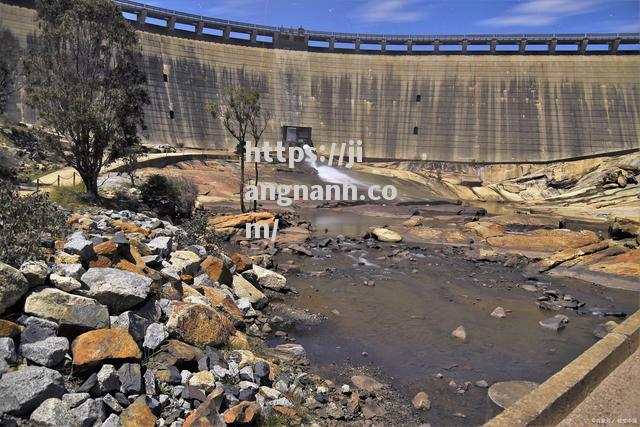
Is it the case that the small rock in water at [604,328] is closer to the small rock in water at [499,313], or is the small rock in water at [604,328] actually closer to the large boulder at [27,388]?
the small rock in water at [499,313]

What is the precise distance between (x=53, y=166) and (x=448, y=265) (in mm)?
20296

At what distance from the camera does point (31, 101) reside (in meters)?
16.3

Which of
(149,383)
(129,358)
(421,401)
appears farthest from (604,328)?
(129,358)

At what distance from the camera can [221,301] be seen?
8961 millimetres

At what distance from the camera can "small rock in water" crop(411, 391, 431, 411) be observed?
274 inches

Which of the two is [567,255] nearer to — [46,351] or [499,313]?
[499,313]

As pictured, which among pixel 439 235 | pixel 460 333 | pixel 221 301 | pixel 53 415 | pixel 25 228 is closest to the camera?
pixel 53 415

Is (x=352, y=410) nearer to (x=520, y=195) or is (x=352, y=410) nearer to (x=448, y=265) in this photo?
(x=448, y=265)

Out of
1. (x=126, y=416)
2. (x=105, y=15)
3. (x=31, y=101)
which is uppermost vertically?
(x=105, y=15)

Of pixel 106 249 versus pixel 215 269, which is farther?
pixel 215 269

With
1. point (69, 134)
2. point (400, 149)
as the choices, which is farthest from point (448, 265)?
point (400, 149)

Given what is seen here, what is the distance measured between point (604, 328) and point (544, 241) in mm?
9070

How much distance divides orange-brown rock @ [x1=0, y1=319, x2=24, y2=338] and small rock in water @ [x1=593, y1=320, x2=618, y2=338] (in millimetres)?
10531

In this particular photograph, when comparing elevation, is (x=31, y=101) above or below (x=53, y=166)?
above
